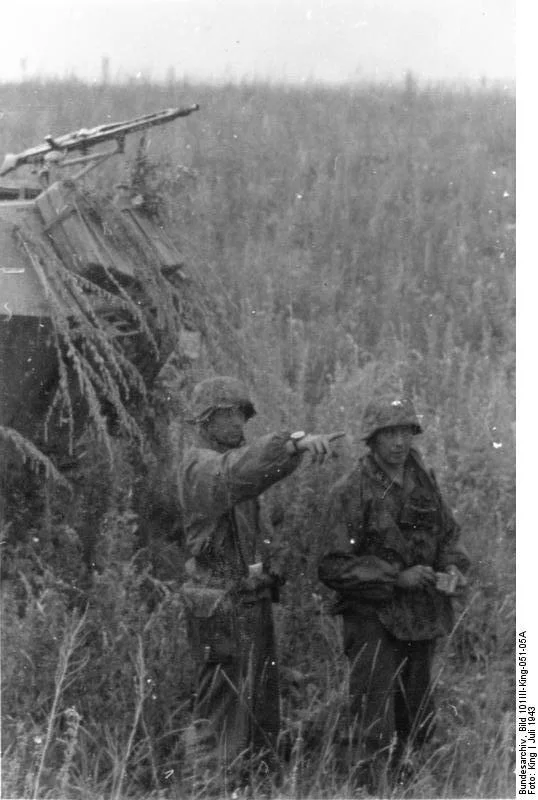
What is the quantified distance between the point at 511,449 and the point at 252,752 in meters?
2.65

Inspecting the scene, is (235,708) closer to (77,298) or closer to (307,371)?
(77,298)

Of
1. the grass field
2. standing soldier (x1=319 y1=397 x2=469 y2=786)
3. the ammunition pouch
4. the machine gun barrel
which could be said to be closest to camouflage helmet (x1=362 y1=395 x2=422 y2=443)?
standing soldier (x1=319 y1=397 x2=469 y2=786)

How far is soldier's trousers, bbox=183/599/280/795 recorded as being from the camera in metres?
4.13

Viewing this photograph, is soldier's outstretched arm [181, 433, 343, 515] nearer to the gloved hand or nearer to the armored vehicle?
the gloved hand

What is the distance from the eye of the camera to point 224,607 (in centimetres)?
405

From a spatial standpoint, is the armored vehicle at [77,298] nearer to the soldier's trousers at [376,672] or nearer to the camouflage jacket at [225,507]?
the camouflage jacket at [225,507]

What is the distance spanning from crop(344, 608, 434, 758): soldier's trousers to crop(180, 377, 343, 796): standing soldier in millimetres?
348

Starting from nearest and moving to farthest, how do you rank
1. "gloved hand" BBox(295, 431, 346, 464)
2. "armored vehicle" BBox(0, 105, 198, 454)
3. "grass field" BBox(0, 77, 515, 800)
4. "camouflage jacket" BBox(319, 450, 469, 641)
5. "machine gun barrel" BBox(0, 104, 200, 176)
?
"gloved hand" BBox(295, 431, 346, 464) < "camouflage jacket" BBox(319, 450, 469, 641) < "grass field" BBox(0, 77, 515, 800) < "armored vehicle" BBox(0, 105, 198, 454) < "machine gun barrel" BBox(0, 104, 200, 176)

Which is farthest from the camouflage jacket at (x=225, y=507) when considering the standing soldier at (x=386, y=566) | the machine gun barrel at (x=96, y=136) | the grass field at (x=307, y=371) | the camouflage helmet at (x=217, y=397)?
the machine gun barrel at (x=96, y=136)

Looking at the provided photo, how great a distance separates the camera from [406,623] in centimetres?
423

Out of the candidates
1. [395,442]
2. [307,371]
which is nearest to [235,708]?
[395,442]

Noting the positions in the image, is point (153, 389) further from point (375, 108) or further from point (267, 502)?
point (375, 108)

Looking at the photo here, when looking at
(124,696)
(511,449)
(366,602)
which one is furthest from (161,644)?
(511,449)

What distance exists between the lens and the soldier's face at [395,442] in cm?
424
